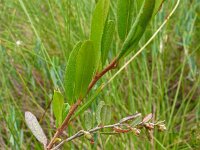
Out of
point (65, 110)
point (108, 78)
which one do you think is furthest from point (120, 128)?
point (108, 78)

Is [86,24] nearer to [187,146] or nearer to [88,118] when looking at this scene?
[187,146]


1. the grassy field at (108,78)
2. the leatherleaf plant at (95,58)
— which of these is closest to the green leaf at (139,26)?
the leatherleaf plant at (95,58)

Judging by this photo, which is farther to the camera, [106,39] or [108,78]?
[108,78]

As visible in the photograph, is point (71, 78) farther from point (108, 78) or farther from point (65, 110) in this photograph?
point (108, 78)

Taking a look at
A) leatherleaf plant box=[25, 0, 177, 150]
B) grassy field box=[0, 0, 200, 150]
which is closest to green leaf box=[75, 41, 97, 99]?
leatherleaf plant box=[25, 0, 177, 150]

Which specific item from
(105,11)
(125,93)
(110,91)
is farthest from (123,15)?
(125,93)

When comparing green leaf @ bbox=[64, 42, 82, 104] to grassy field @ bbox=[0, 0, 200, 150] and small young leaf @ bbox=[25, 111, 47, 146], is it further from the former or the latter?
grassy field @ bbox=[0, 0, 200, 150]
